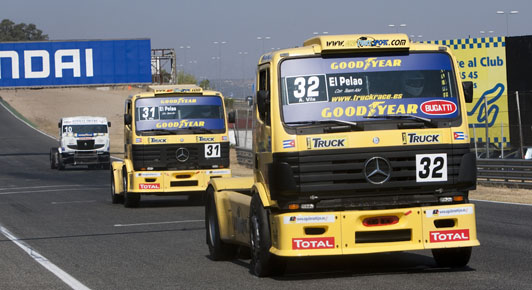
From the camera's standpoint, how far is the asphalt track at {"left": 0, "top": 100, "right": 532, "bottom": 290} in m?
9.59

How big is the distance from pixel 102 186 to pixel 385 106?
21453mm

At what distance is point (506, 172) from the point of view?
76.7ft

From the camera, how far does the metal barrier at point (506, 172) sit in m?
22.5

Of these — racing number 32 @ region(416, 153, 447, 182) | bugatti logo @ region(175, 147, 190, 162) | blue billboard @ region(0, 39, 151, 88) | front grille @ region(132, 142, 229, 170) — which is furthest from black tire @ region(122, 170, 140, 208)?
blue billboard @ region(0, 39, 151, 88)

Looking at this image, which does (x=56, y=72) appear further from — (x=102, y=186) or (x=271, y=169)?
(x=271, y=169)

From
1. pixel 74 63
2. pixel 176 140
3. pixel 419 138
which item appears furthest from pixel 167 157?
pixel 74 63

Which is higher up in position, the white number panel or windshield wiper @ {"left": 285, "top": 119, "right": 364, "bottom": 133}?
windshield wiper @ {"left": 285, "top": 119, "right": 364, "bottom": 133}

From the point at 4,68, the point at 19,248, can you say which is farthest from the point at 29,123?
the point at 19,248

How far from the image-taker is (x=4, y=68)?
5372cm

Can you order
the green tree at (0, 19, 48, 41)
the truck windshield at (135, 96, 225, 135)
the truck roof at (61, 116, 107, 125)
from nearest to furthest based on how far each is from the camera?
1. the truck windshield at (135, 96, 225, 135)
2. the truck roof at (61, 116, 107, 125)
3. the green tree at (0, 19, 48, 41)

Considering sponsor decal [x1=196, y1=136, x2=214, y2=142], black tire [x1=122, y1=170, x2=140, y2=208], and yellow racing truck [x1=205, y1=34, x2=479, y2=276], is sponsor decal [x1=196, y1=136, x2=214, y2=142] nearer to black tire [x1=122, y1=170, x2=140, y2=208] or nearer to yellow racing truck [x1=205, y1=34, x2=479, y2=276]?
black tire [x1=122, y1=170, x2=140, y2=208]

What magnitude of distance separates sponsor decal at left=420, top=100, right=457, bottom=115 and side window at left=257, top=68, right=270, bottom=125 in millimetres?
1583

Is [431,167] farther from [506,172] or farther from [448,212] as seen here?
[506,172]

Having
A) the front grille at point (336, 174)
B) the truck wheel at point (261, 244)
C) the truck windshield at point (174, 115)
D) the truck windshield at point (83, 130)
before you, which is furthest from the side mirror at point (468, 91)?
the truck windshield at point (83, 130)
